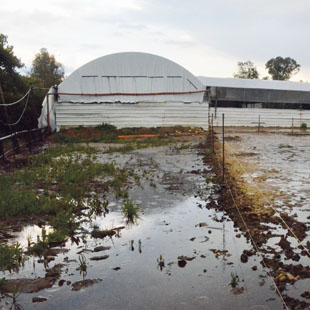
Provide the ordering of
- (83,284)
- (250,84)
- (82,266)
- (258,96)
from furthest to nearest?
1. (250,84)
2. (258,96)
3. (82,266)
4. (83,284)

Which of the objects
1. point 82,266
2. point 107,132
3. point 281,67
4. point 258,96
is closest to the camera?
point 82,266

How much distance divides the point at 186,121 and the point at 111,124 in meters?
5.08

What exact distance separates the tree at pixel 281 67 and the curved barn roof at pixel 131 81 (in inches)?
2350

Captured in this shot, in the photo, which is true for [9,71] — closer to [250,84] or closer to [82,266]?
[250,84]

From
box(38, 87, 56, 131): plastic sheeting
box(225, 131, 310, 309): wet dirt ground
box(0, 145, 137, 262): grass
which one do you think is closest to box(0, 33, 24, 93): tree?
box(38, 87, 56, 131): plastic sheeting

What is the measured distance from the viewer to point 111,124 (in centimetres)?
2470

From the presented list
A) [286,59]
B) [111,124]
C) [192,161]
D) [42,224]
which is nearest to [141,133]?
[111,124]

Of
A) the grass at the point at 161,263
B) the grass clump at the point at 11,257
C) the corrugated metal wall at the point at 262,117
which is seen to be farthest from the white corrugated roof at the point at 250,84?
the grass clump at the point at 11,257

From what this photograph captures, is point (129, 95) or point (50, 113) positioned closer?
point (50, 113)

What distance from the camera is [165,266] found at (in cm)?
418

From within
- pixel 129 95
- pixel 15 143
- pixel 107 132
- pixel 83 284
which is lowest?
pixel 83 284

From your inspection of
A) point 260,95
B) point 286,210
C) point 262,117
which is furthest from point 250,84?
point 286,210

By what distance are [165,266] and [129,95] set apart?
2130 centimetres

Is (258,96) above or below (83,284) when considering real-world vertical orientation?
above
